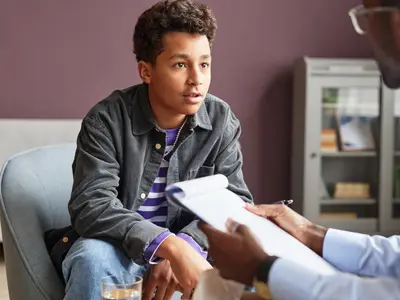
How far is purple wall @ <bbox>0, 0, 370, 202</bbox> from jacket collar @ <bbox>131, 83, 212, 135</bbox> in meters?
2.11

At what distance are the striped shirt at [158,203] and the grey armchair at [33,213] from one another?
0.92 ft

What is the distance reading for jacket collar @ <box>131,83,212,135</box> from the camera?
182 centimetres

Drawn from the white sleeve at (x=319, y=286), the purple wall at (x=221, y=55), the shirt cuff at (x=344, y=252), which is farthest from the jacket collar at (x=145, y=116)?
the purple wall at (x=221, y=55)

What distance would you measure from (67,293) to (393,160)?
3.01 metres

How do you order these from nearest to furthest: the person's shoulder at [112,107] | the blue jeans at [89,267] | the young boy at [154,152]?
1. the blue jeans at [89,267]
2. the young boy at [154,152]
3. the person's shoulder at [112,107]

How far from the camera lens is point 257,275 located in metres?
1.15

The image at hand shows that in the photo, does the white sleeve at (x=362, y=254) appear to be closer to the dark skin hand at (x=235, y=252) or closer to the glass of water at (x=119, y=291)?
the dark skin hand at (x=235, y=252)

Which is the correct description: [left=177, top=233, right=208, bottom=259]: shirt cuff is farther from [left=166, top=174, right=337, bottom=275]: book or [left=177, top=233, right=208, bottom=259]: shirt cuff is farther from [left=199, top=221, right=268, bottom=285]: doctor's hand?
[left=199, top=221, right=268, bottom=285]: doctor's hand

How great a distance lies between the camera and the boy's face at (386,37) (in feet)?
3.72

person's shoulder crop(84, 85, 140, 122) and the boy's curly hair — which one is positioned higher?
the boy's curly hair

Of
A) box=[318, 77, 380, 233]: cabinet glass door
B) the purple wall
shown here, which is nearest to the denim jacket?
the purple wall

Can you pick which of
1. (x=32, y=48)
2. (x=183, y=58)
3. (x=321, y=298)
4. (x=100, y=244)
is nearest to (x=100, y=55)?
(x=32, y=48)

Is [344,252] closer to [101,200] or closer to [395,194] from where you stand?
[101,200]

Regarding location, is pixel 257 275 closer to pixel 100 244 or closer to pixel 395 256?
pixel 395 256
